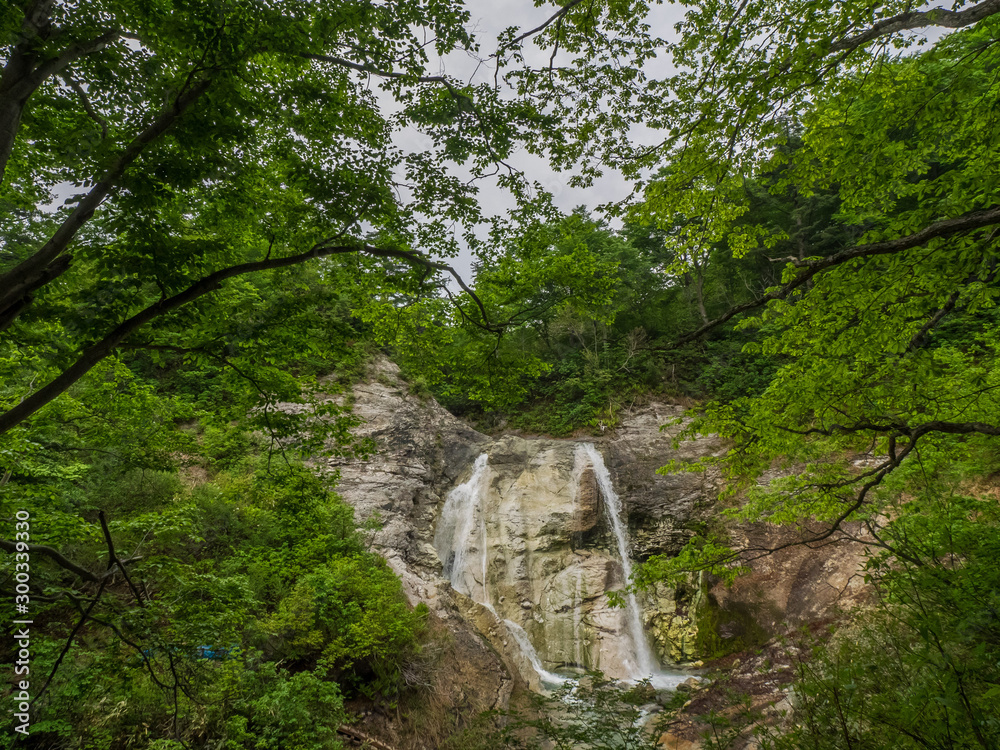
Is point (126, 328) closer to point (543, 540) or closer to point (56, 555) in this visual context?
point (56, 555)

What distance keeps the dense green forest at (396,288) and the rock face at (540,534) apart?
12.5ft

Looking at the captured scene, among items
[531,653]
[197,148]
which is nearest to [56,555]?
[197,148]

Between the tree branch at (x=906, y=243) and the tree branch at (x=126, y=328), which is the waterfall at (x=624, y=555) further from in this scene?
the tree branch at (x=126, y=328)

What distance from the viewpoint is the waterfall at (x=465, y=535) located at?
537 inches

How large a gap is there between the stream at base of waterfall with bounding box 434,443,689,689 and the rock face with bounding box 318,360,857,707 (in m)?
0.04

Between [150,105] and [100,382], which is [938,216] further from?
[100,382]

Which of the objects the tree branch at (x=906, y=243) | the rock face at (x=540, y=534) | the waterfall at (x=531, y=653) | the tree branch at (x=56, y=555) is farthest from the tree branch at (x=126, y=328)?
the waterfall at (x=531, y=653)

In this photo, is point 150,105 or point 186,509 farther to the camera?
point 186,509

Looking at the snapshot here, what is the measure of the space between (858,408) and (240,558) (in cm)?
894

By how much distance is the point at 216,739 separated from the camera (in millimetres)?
5262

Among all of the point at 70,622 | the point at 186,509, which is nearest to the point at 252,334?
the point at 186,509

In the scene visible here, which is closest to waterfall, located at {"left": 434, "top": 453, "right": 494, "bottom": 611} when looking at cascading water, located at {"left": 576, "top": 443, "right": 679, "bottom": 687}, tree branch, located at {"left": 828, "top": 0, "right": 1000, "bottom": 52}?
cascading water, located at {"left": 576, "top": 443, "right": 679, "bottom": 687}

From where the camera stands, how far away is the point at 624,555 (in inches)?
544

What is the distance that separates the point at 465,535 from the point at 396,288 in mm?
11622
